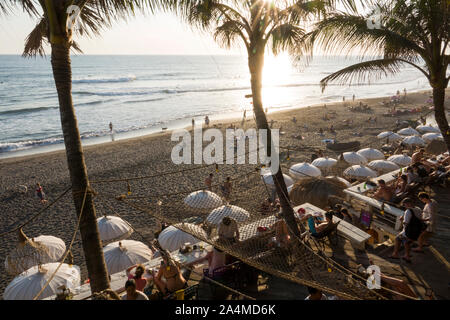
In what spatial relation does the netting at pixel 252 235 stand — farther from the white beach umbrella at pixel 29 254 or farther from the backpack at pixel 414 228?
the white beach umbrella at pixel 29 254

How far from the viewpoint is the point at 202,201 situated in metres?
9.52

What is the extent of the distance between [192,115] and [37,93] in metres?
31.6

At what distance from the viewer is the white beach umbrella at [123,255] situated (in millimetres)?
6598

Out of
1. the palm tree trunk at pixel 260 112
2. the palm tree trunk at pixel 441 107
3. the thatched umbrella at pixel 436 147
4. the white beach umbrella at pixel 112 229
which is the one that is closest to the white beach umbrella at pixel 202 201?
the white beach umbrella at pixel 112 229

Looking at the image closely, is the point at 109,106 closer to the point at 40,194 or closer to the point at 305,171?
the point at 40,194

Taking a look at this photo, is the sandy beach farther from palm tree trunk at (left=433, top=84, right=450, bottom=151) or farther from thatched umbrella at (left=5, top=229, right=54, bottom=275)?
palm tree trunk at (left=433, top=84, right=450, bottom=151)

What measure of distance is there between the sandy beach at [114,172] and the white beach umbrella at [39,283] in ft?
10.8

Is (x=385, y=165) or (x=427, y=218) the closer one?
(x=427, y=218)

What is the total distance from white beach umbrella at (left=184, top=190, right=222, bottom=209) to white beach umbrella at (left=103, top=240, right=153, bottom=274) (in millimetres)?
2605

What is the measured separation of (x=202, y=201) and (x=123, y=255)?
333 cm

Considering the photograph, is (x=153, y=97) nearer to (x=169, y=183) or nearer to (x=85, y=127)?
(x=85, y=127)

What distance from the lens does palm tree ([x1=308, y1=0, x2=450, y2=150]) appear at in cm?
576

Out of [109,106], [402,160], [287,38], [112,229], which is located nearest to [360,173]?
[402,160]

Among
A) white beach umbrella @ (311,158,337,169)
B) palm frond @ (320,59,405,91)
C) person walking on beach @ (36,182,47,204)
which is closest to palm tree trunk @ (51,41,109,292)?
palm frond @ (320,59,405,91)
